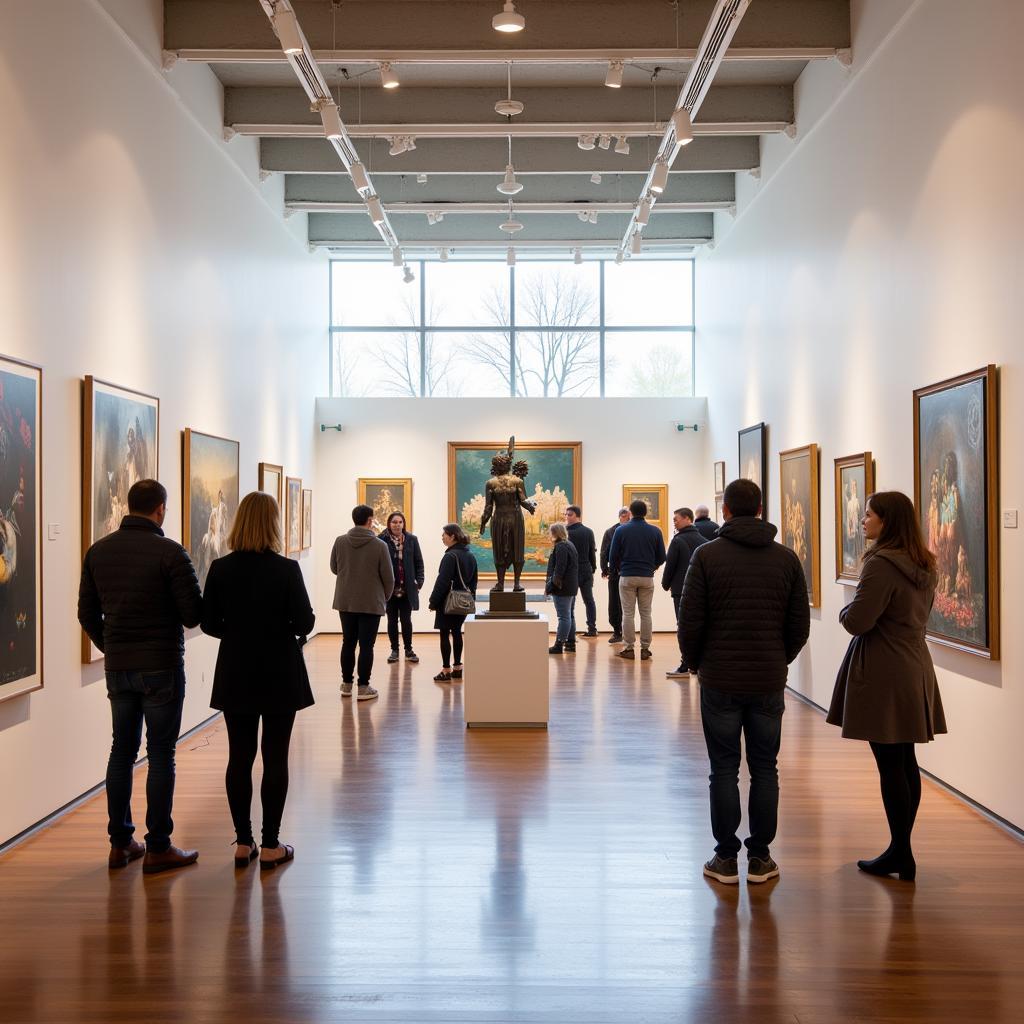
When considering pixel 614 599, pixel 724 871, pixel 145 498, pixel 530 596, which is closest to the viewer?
pixel 724 871

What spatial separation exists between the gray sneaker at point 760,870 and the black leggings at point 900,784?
646mm

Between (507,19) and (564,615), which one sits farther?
(564,615)

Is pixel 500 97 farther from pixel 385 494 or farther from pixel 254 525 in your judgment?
pixel 254 525

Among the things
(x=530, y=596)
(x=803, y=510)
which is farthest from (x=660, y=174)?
(x=530, y=596)

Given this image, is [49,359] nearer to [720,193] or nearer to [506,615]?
[506,615]

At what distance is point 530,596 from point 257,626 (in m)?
9.61

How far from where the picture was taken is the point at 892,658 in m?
5.02

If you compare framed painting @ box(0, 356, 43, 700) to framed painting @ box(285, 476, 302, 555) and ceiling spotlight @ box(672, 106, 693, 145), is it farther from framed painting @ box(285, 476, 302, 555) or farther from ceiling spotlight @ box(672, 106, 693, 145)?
framed painting @ box(285, 476, 302, 555)

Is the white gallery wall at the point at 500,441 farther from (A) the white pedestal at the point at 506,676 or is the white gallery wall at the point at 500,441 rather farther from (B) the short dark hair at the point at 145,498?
(B) the short dark hair at the point at 145,498

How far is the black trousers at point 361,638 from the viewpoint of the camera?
409 inches

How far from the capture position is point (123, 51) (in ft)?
25.7

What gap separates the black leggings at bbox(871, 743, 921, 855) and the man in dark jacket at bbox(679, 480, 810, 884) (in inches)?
21.7

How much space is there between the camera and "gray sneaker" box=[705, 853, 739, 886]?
16.7 ft

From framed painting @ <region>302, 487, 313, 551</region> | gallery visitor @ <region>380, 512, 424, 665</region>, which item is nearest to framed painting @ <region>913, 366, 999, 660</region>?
gallery visitor @ <region>380, 512, 424, 665</region>
